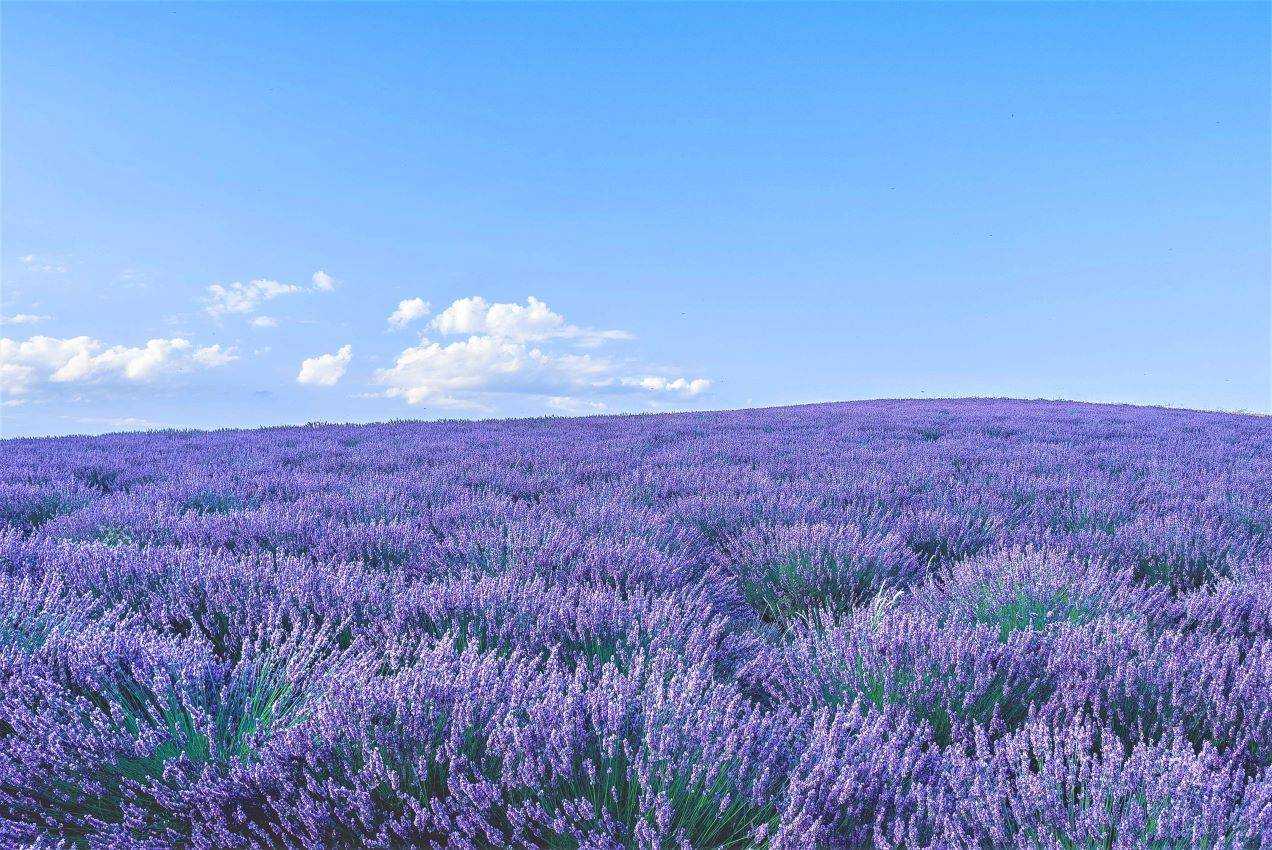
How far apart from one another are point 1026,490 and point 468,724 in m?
4.39

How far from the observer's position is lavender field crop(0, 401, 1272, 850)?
111cm

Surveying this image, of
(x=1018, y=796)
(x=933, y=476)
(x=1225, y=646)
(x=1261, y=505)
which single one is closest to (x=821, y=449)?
(x=933, y=476)

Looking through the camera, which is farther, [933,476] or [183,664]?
[933,476]

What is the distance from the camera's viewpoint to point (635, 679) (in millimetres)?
1420

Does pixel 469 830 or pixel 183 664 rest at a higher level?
pixel 183 664

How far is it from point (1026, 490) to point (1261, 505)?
125cm

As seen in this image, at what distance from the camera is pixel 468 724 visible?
124cm

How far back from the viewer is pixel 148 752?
4.06 feet

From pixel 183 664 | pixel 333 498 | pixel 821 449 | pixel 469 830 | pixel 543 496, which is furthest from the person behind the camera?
pixel 821 449

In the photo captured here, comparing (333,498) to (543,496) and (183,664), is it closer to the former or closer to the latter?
(543,496)

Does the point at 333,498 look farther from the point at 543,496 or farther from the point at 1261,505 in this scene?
the point at 1261,505

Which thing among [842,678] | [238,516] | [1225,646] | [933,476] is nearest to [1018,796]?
[842,678]

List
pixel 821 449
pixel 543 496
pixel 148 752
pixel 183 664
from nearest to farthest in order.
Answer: pixel 148 752 → pixel 183 664 → pixel 543 496 → pixel 821 449

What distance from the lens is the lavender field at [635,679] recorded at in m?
1.11
